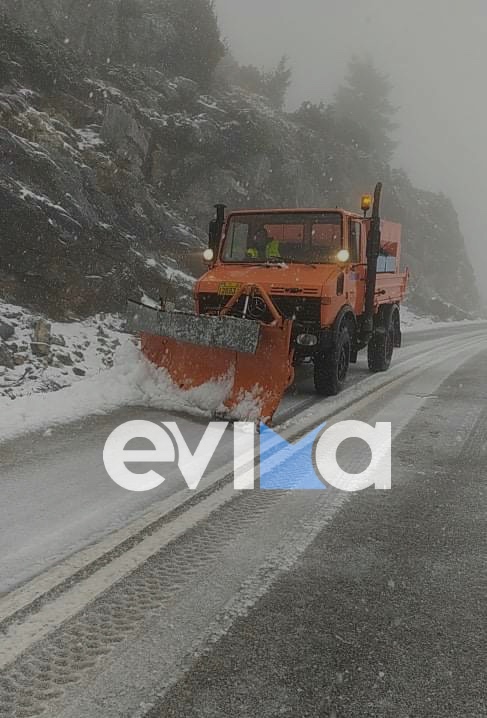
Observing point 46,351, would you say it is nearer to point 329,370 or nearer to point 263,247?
point 263,247

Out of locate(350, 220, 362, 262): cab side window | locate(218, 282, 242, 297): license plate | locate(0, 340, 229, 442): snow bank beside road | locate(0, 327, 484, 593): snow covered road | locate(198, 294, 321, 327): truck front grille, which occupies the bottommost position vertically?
locate(0, 327, 484, 593): snow covered road

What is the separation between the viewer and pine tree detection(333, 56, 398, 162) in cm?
4047

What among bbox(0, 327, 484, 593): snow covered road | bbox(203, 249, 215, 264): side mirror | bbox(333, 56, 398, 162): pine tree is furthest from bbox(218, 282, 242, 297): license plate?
bbox(333, 56, 398, 162): pine tree

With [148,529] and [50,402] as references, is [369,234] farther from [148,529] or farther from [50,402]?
[148,529]

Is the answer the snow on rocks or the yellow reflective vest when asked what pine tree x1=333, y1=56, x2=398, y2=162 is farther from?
the yellow reflective vest

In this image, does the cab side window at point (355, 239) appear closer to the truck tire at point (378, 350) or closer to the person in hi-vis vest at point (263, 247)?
the person in hi-vis vest at point (263, 247)

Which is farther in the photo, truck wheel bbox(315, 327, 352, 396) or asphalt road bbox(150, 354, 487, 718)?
truck wheel bbox(315, 327, 352, 396)

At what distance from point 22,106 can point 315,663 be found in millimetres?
14411

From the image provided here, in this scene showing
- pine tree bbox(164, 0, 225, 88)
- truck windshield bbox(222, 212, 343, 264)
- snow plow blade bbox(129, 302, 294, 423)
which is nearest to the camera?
snow plow blade bbox(129, 302, 294, 423)

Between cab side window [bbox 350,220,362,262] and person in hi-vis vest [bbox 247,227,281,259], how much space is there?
3.21 ft

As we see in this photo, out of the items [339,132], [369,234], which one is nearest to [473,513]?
[369,234]

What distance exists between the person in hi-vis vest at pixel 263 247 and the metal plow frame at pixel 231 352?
3.81 ft

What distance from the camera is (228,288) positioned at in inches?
258

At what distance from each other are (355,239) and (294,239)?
2.80 feet
